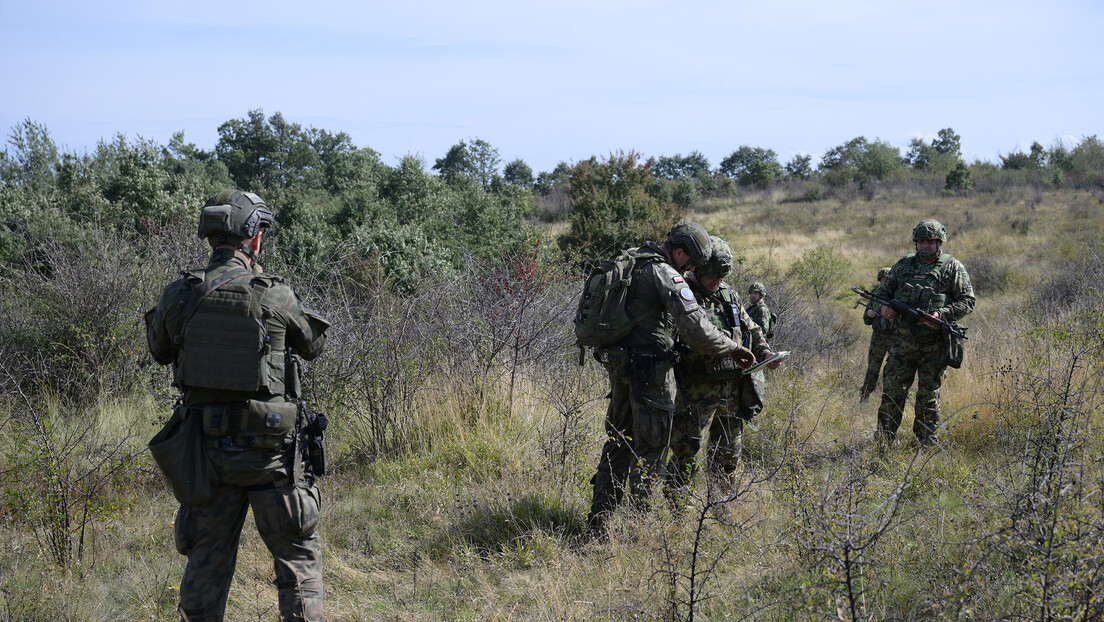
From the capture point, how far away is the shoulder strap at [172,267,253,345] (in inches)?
119

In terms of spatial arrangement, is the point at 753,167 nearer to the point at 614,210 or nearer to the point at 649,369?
the point at 614,210

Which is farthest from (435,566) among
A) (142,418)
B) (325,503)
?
(142,418)

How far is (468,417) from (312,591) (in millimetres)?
2768

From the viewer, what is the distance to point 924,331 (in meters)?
5.82

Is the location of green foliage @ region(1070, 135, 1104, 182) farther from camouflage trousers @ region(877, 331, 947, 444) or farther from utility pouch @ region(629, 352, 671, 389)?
utility pouch @ region(629, 352, 671, 389)

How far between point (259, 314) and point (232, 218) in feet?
1.48

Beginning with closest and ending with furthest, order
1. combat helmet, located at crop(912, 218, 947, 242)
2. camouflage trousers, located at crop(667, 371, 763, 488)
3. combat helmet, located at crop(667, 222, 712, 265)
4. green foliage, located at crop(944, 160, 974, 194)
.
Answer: combat helmet, located at crop(667, 222, 712, 265)
camouflage trousers, located at crop(667, 371, 763, 488)
combat helmet, located at crop(912, 218, 947, 242)
green foliage, located at crop(944, 160, 974, 194)

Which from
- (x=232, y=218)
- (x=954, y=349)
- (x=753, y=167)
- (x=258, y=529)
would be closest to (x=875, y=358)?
(x=954, y=349)

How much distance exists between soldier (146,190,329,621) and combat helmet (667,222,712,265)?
2.01 metres

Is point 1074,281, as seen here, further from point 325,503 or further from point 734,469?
point 325,503

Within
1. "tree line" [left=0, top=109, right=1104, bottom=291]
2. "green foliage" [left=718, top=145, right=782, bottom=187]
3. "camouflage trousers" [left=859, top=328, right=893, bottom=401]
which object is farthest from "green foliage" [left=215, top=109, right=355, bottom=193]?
"camouflage trousers" [left=859, top=328, right=893, bottom=401]

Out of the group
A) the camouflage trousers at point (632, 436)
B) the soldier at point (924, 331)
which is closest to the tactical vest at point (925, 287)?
the soldier at point (924, 331)

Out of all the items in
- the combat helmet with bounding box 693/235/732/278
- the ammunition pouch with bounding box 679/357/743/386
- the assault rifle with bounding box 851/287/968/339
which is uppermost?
the combat helmet with bounding box 693/235/732/278

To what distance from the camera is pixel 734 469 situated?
491cm
